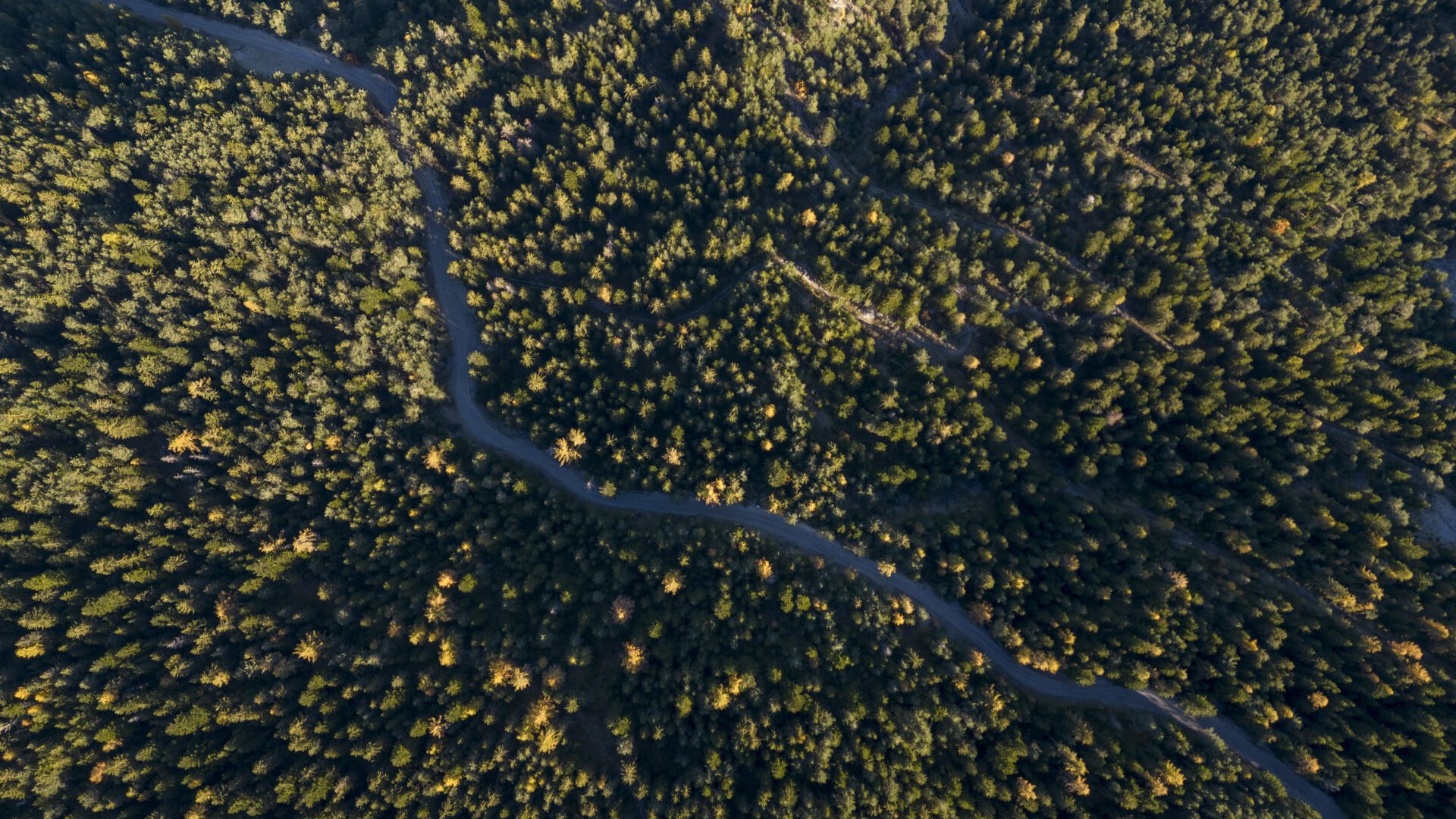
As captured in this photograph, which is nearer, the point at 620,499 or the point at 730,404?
the point at 620,499

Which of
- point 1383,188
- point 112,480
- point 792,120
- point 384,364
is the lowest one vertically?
point 112,480

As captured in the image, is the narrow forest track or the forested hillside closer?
the forested hillside

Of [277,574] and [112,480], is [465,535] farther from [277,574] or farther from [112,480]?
[112,480]

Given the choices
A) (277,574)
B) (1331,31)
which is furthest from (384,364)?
(1331,31)

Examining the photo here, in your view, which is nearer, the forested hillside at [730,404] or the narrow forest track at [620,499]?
the forested hillside at [730,404]

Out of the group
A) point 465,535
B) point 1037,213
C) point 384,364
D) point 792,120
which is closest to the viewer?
point 465,535
